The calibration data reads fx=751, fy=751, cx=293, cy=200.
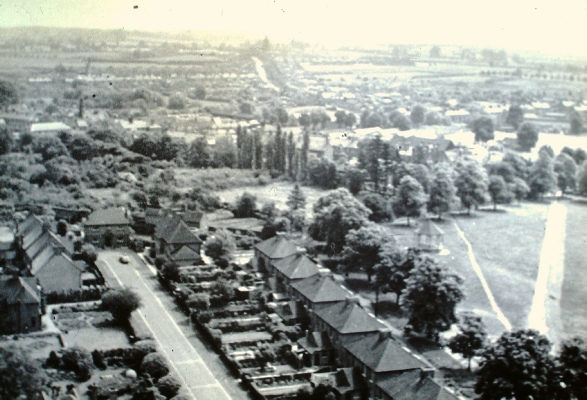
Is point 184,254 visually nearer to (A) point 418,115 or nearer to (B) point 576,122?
(B) point 576,122

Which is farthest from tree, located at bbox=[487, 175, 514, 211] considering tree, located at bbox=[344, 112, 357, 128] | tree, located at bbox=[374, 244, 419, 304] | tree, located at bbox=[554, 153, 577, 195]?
Answer: tree, located at bbox=[344, 112, 357, 128]

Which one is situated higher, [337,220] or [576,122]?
[576,122]

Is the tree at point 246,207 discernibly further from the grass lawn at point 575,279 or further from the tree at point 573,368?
the tree at point 573,368

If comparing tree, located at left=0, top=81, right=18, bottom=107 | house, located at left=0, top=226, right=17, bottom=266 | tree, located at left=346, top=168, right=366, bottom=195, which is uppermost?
tree, located at left=0, top=81, right=18, bottom=107

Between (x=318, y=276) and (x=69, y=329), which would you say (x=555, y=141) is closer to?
(x=318, y=276)

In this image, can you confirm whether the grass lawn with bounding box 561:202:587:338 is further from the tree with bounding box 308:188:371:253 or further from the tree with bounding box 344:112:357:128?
the tree with bounding box 344:112:357:128

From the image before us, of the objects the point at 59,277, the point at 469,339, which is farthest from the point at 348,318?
the point at 59,277

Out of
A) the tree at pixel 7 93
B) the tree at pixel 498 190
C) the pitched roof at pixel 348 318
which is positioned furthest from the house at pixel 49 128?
the pitched roof at pixel 348 318
